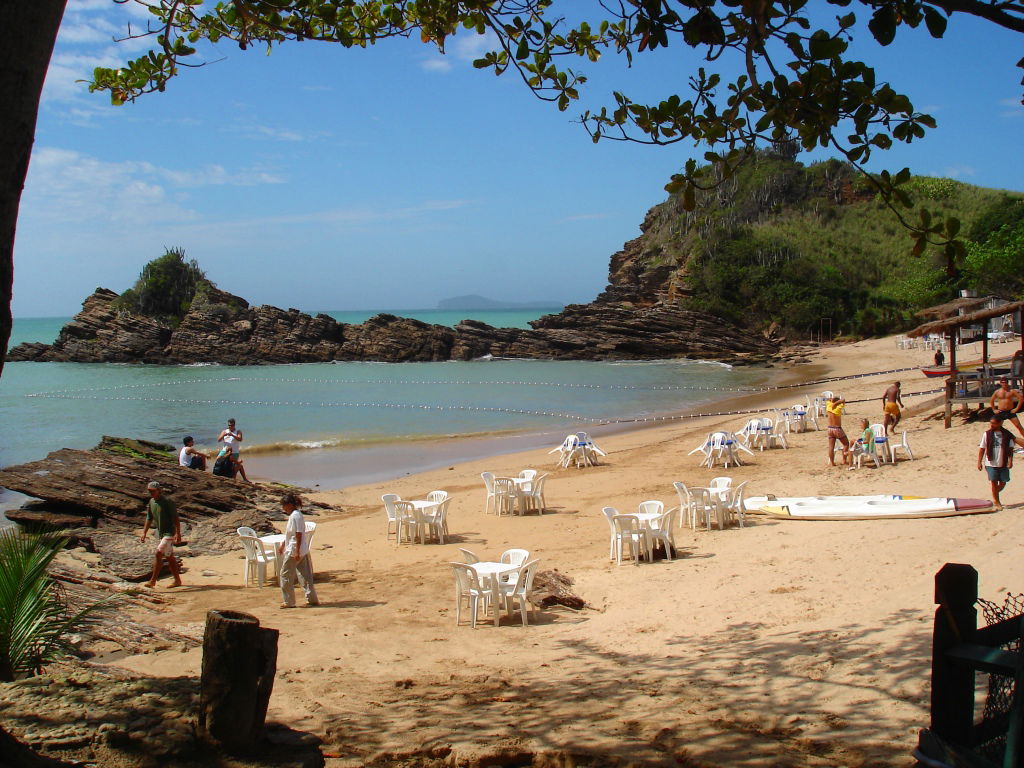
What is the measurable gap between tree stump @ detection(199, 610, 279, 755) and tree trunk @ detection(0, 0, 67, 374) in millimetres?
1462

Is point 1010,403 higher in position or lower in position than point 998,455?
higher

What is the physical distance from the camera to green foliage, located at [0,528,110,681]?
434 cm

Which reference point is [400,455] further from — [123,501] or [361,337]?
[361,337]

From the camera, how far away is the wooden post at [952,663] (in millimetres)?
2711

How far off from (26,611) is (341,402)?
118 ft

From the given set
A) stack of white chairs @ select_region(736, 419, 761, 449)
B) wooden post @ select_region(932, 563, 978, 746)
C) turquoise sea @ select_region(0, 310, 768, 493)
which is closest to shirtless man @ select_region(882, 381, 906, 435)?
stack of white chairs @ select_region(736, 419, 761, 449)

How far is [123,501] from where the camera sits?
43.4 ft

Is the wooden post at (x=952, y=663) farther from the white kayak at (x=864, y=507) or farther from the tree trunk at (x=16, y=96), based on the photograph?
the white kayak at (x=864, y=507)

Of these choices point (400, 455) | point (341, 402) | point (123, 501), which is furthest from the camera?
point (341, 402)

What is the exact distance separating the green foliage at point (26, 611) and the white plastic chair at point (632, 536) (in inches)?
260

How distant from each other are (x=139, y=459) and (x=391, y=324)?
57.3 metres

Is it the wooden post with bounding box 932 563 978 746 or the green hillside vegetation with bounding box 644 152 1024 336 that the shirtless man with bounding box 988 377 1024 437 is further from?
the green hillside vegetation with bounding box 644 152 1024 336

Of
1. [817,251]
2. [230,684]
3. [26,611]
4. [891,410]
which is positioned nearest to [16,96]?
[230,684]

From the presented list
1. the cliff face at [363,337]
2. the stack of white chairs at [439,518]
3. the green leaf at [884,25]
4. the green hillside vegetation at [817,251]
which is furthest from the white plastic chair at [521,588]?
the cliff face at [363,337]
